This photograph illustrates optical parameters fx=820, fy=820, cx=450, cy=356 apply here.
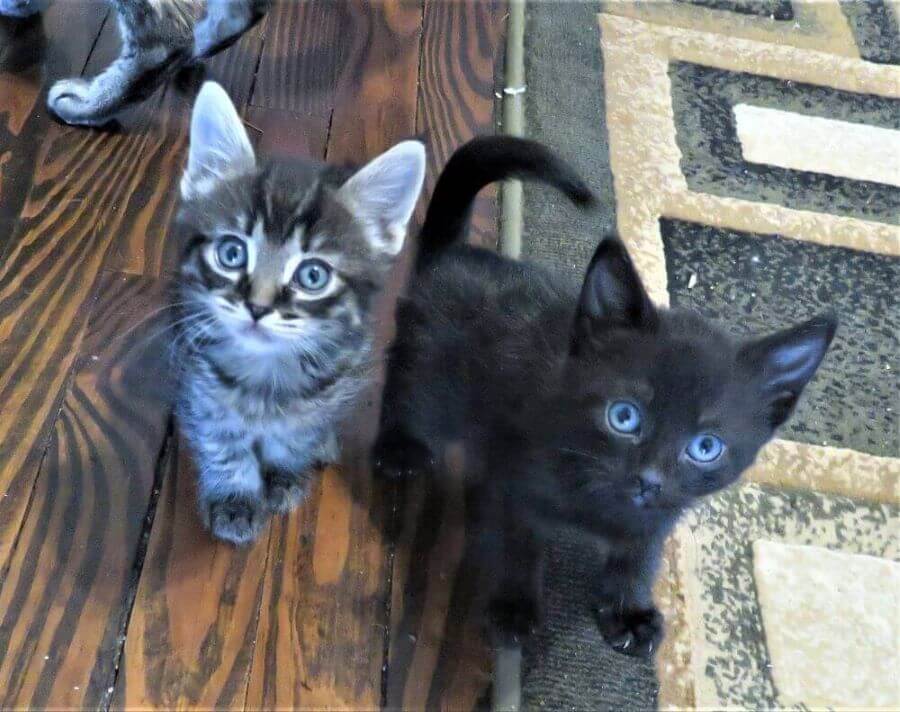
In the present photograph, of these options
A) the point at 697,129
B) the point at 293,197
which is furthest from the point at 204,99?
the point at 697,129

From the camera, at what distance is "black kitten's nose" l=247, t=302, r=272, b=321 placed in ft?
2.98

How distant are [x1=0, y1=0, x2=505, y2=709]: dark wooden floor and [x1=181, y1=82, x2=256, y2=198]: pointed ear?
0.38 meters

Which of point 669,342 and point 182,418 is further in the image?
point 182,418

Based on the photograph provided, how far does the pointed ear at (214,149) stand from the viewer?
3.21 ft

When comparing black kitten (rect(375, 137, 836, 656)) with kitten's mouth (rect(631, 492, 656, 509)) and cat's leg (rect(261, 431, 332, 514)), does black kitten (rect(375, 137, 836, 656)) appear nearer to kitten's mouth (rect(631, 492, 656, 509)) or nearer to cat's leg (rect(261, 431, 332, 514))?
kitten's mouth (rect(631, 492, 656, 509))

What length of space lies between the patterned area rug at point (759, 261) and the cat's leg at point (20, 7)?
1.03 metres

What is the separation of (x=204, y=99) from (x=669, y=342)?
0.60 metres

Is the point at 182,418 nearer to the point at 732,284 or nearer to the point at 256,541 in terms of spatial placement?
the point at 256,541

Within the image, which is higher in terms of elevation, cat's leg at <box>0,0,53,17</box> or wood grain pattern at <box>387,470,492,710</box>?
cat's leg at <box>0,0,53,17</box>

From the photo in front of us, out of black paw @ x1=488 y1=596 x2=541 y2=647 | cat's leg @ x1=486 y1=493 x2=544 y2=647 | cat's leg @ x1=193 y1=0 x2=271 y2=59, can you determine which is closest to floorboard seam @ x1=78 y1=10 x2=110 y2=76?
cat's leg @ x1=193 y1=0 x2=271 y2=59

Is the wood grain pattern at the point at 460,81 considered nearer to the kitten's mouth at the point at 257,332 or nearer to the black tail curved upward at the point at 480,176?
the black tail curved upward at the point at 480,176

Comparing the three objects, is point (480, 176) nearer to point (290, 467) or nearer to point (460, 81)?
point (290, 467)

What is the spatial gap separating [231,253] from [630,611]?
0.70m

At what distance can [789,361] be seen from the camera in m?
0.89
